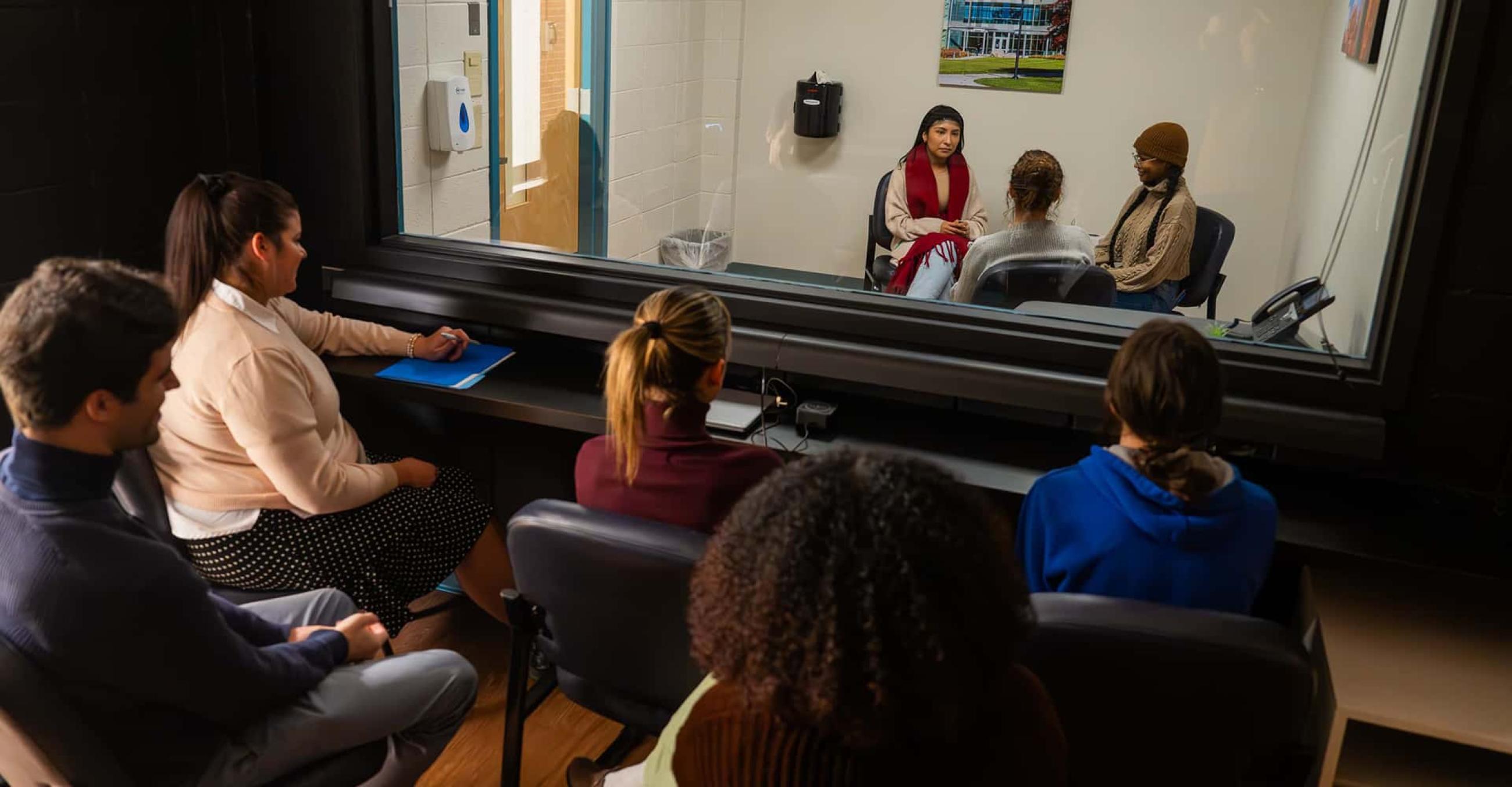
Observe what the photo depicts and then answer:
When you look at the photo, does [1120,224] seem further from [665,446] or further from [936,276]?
[665,446]

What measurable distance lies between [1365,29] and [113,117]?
8.98 ft

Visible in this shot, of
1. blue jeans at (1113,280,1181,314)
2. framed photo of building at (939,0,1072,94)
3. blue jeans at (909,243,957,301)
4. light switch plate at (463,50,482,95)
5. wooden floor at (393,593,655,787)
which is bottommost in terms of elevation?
wooden floor at (393,593,655,787)

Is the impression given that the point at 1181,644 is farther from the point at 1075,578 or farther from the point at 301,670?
the point at 301,670

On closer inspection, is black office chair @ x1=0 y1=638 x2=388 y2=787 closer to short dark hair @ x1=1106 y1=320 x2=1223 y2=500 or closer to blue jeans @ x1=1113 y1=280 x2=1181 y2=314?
short dark hair @ x1=1106 y1=320 x2=1223 y2=500

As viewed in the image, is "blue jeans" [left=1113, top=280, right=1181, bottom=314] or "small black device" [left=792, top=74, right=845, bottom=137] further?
"small black device" [left=792, top=74, right=845, bottom=137]

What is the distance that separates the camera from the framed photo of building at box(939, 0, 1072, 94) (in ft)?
11.9

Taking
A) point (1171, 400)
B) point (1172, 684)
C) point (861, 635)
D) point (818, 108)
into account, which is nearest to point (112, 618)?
point (861, 635)

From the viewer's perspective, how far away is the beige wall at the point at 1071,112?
9.77 ft

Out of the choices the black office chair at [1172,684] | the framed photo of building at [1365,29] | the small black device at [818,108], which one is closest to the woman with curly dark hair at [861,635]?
the black office chair at [1172,684]

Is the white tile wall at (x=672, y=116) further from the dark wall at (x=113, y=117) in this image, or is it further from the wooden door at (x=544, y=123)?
the dark wall at (x=113, y=117)

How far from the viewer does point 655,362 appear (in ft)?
5.50

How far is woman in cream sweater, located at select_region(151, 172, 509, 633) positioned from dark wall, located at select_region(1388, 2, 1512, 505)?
1.83m

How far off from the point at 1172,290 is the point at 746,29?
165cm

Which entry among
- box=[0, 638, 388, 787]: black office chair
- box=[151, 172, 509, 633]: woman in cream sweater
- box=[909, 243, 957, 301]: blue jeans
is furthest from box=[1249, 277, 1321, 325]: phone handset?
box=[0, 638, 388, 787]: black office chair
